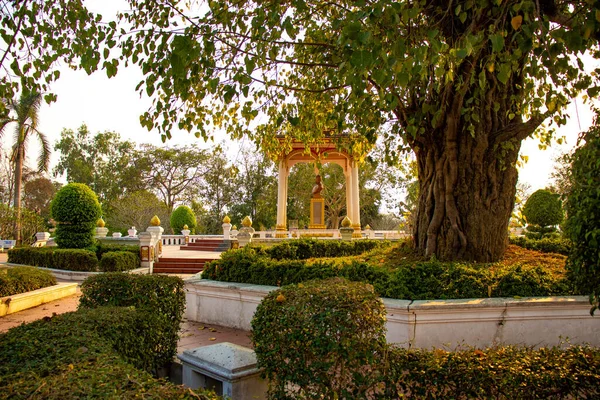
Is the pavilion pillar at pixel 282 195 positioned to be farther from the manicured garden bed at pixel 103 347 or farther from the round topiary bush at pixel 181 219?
the manicured garden bed at pixel 103 347

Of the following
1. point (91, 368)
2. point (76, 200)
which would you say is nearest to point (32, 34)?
point (91, 368)

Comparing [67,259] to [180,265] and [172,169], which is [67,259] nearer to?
[180,265]

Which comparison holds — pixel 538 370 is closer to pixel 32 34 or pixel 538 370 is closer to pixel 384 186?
pixel 32 34

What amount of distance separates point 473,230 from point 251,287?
3.55 meters

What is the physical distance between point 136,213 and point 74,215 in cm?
1663

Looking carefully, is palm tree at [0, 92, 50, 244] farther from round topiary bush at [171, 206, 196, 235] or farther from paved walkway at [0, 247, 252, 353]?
paved walkway at [0, 247, 252, 353]

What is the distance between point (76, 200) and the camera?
15602 millimetres

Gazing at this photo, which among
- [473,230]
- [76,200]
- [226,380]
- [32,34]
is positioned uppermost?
[32,34]

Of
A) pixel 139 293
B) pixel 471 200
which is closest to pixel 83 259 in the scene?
pixel 139 293

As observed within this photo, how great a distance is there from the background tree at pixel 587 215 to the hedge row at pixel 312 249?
6.35 metres

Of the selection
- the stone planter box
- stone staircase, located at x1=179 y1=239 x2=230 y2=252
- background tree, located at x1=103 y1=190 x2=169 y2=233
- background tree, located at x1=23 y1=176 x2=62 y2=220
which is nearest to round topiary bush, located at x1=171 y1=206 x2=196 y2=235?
background tree, located at x1=103 y1=190 x2=169 y2=233

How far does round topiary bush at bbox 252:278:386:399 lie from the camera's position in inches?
124

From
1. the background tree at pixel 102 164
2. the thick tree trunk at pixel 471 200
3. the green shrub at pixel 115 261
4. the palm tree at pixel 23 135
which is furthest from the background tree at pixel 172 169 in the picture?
the thick tree trunk at pixel 471 200

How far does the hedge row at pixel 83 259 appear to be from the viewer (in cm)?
1480
